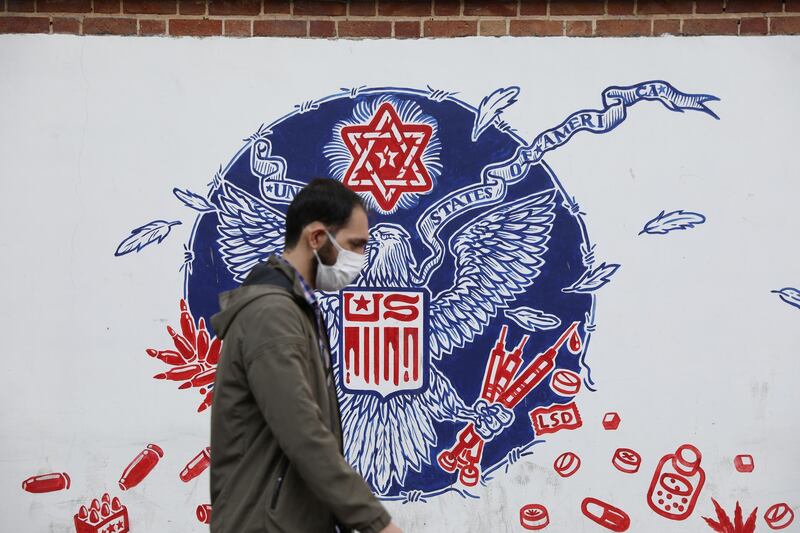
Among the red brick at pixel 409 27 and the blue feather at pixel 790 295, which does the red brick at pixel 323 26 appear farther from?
the blue feather at pixel 790 295

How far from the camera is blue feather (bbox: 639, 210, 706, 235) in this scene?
4352mm

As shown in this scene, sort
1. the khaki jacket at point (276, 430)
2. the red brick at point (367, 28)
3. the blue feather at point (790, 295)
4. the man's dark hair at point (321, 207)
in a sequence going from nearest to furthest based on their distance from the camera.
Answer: the khaki jacket at point (276, 430)
the man's dark hair at point (321, 207)
the blue feather at point (790, 295)
the red brick at point (367, 28)

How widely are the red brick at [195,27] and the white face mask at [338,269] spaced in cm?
201

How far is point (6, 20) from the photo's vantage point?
4.51 metres

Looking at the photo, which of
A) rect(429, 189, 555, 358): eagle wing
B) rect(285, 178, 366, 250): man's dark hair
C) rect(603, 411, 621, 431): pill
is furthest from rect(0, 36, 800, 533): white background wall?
rect(285, 178, 366, 250): man's dark hair

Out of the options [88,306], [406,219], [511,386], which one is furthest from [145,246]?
[511,386]

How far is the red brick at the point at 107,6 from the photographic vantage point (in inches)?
176

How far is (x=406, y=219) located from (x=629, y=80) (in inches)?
46.8

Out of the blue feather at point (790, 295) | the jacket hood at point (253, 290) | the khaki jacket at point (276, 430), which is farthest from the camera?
the blue feather at point (790, 295)

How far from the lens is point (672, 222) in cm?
436

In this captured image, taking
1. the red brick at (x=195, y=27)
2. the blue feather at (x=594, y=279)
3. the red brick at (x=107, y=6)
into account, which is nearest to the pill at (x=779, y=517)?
the blue feather at (x=594, y=279)

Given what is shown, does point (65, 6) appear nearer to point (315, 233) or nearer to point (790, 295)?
point (315, 233)

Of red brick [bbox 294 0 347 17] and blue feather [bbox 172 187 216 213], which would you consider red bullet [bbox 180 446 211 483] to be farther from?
red brick [bbox 294 0 347 17]

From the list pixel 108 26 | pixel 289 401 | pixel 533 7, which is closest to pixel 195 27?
pixel 108 26
